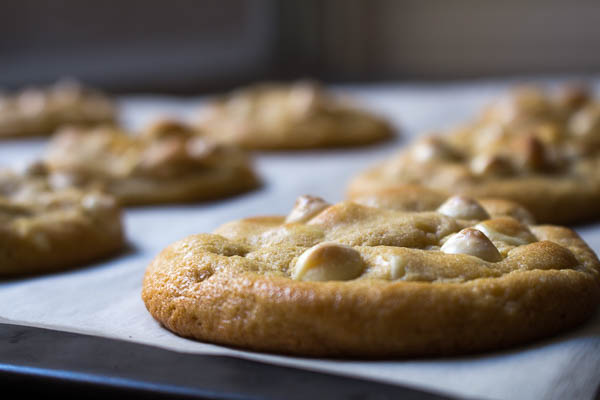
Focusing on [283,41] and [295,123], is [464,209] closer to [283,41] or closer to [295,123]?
[295,123]

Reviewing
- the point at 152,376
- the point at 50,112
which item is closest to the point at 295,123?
the point at 50,112

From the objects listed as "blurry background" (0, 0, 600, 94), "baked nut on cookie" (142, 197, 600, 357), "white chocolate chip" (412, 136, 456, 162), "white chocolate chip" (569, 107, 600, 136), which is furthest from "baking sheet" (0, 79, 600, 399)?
"blurry background" (0, 0, 600, 94)

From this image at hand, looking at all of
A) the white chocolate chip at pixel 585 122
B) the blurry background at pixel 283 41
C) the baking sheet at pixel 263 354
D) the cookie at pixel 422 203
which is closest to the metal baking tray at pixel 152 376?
the baking sheet at pixel 263 354

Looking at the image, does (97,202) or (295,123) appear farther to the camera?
(295,123)

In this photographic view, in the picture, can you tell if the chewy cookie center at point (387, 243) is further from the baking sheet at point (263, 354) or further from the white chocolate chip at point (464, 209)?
the baking sheet at point (263, 354)

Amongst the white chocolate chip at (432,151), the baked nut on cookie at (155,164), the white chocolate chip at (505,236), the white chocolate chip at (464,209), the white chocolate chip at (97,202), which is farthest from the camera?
the baked nut on cookie at (155,164)

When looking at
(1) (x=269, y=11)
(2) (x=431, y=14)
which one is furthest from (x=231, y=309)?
(2) (x=431, y=14)

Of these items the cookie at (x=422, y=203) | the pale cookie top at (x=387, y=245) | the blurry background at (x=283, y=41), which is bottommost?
the blurry background at (x=283, y=41)
